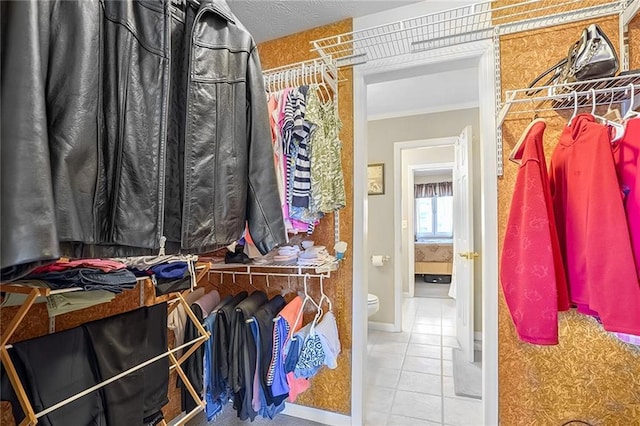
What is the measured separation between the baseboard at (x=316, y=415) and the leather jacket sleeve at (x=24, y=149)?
6.38 feet

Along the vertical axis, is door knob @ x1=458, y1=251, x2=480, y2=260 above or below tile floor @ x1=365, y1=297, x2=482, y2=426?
above

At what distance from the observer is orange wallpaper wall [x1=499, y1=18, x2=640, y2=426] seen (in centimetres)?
139

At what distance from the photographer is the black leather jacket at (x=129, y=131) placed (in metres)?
0.45

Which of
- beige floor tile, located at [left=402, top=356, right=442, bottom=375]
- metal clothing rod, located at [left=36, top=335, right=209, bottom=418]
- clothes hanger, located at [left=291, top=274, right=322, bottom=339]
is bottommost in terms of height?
beige floor tile, located at [left=402, top=356, right=442, bottom=375]

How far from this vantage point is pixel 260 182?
2.93 feet

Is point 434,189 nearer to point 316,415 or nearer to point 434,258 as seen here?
point 434,258

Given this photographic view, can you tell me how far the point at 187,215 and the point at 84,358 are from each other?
0.76m

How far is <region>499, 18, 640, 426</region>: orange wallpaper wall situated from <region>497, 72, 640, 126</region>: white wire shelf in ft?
0.20

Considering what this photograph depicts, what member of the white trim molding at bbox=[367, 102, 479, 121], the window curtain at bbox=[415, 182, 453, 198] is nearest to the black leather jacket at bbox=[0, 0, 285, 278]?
the white trim molding at bbox=[367, 102, 479, 121]

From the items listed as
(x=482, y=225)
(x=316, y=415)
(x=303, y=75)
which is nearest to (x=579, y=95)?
(x=482, y=225)

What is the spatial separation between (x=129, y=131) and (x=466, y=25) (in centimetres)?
185

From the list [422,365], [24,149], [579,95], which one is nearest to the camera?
[24,149]

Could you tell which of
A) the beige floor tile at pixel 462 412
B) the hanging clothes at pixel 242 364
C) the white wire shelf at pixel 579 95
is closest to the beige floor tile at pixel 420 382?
the beige floor tile at pixel 462 412

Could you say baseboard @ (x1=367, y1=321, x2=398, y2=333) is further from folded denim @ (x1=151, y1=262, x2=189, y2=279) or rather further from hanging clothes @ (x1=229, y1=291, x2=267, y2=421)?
folded denim @ (x1=151, y1=262, x2=189, y2=279)
